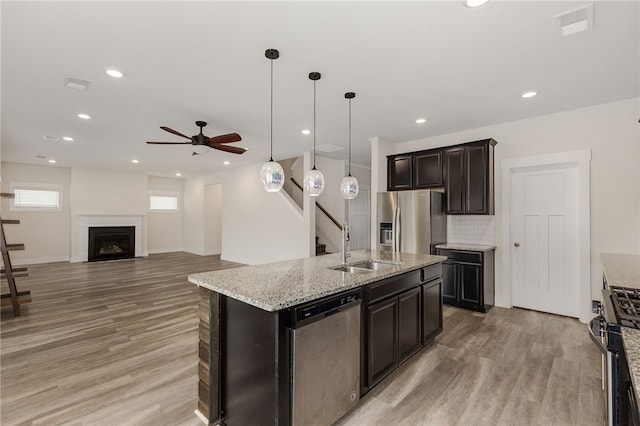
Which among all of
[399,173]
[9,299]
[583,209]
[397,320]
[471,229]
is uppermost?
[399,173]

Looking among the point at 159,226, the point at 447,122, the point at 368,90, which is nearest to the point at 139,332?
the point at 368,90

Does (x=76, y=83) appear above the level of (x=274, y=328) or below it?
above

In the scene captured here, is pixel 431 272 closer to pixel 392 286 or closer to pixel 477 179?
pixel 392 286

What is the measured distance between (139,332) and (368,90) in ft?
12.5

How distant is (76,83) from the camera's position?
9.96ft

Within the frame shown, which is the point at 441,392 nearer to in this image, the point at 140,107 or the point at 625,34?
the point at 625,34

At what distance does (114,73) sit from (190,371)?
2.93m

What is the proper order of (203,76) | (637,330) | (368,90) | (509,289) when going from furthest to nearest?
1. (509,289)
2. (368,90)
3. (203,76)
4. (637,330)

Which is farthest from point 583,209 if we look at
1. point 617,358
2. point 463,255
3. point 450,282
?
point 617,358

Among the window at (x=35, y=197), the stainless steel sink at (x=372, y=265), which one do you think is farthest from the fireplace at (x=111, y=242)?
the stainless steel sink at (x=372, y=265)

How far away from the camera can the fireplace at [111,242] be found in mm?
8688

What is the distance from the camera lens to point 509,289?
14.2ft

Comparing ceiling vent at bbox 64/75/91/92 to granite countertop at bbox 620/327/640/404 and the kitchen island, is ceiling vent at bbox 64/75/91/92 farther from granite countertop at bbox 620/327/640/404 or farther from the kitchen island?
granite countertop at bbox 620/327/640/404

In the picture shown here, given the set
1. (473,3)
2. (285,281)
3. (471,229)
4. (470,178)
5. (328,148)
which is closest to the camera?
(473,3)
